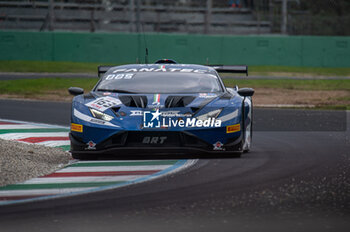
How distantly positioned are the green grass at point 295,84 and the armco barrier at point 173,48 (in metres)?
6.15

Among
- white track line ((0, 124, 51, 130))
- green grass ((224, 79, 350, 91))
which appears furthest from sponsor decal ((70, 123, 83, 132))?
green grass ((224, 79, 350, 91))

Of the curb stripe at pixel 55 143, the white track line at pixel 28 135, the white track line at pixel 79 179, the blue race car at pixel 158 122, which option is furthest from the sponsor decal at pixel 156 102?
the white track line at pixel 28 135

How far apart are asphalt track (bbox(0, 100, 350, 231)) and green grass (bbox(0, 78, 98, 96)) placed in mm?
14439

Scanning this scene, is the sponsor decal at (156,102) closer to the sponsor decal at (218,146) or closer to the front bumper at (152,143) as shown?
the front bumper at (152,143)

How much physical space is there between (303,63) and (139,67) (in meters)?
26.2

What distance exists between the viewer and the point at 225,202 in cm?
676

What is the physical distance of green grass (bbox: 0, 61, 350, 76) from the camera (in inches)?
1307

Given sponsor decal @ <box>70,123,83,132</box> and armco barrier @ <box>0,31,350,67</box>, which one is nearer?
sponsor decal @ <box>70,123,83,132</box>

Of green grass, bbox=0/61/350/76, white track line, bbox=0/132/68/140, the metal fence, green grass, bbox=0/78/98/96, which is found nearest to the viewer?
white track line, bbox=0/132/68/140

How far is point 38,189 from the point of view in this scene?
7.60m

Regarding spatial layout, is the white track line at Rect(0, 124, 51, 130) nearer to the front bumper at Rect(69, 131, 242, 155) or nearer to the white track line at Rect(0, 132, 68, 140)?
the white track line at Rect(0, 132, 68, 140)

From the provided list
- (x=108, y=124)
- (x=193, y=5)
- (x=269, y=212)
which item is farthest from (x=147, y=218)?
(x=193, y=5)

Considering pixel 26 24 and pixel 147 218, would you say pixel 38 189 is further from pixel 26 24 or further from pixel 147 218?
pixel 26 24

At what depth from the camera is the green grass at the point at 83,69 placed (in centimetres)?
3319
